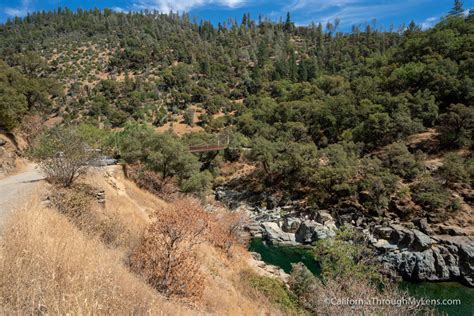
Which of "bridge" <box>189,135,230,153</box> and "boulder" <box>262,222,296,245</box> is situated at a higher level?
"bridge" <box>189,135,230,153</box>

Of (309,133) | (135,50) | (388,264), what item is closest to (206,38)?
(135,50)

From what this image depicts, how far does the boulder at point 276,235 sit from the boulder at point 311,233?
28.6 inches

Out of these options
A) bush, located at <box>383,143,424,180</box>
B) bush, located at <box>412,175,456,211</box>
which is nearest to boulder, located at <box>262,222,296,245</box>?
bush, located at <box>412,175,456,211</box>

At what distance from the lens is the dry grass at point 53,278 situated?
3207 millimetres

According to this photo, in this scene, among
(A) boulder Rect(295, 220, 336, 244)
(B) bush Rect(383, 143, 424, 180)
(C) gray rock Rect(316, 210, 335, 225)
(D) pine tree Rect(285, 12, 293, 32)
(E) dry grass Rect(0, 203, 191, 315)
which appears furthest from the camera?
(D) pine tree Rect(285, 12, 293, 32)

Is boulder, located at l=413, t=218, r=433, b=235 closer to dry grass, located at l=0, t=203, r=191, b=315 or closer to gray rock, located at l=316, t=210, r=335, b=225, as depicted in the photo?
gray rock, located at l=316, t=210, r=335, b=225

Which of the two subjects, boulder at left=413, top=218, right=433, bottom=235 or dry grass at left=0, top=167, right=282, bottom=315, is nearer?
dry grass at left=0, top=167, right=282, bottom=315

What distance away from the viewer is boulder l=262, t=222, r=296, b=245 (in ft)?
90.7

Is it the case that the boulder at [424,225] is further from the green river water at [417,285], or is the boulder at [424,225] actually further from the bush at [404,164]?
the bush at [404,164]

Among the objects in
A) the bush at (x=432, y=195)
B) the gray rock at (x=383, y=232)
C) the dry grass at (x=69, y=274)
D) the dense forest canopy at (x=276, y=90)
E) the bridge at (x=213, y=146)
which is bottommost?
the gray rock at (x=383, y=232)

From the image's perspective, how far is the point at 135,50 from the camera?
289 feet

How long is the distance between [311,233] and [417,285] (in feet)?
30.5

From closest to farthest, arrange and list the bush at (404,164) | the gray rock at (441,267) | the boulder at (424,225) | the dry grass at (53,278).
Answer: the dry grass at (53,278)
the gray rock at (441,267)
the boulder at (424,225)
the bush at (404,164)

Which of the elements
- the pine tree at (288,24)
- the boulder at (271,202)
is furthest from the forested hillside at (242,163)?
the pine tree at (288,24)
